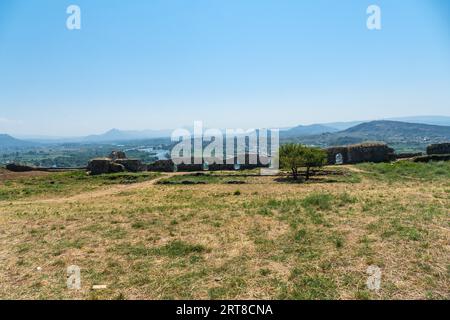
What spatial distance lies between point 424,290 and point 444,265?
1.44 meters

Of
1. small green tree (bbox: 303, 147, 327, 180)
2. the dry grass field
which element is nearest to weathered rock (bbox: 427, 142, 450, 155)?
small green tree (bbox: 303, 147, 327, 180)

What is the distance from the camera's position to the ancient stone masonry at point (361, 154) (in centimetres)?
3959

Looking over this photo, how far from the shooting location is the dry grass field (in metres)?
6.29

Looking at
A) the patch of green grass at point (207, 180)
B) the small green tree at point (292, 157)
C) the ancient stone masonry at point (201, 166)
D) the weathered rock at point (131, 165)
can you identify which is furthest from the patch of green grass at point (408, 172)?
the weathered rock at point (131, 165)

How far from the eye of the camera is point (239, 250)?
8.59m

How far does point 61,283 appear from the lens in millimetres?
6906

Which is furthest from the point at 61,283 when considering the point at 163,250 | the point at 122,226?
the point at 122,226

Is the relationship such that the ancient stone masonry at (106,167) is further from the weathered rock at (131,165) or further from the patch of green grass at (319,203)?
the patch of green grass at (319,203)

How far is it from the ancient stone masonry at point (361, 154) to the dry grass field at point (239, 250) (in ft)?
86.7

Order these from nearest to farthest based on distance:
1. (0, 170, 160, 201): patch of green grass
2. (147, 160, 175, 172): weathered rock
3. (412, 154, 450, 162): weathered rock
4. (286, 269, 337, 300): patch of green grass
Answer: (286, 269, 337, 300): patch of green grass, (0, 170, 160, 201): patch of green grass, (412, 154, 450, 162): weathered rock, (147, 160, 175, 172): weathered rock

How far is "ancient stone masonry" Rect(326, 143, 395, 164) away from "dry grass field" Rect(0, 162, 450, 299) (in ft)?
86.7

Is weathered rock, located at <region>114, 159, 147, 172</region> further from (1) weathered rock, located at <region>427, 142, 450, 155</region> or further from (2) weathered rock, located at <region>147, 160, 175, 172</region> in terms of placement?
(1) weathered rock, located at <region>427, 142, 450, 155</region>
